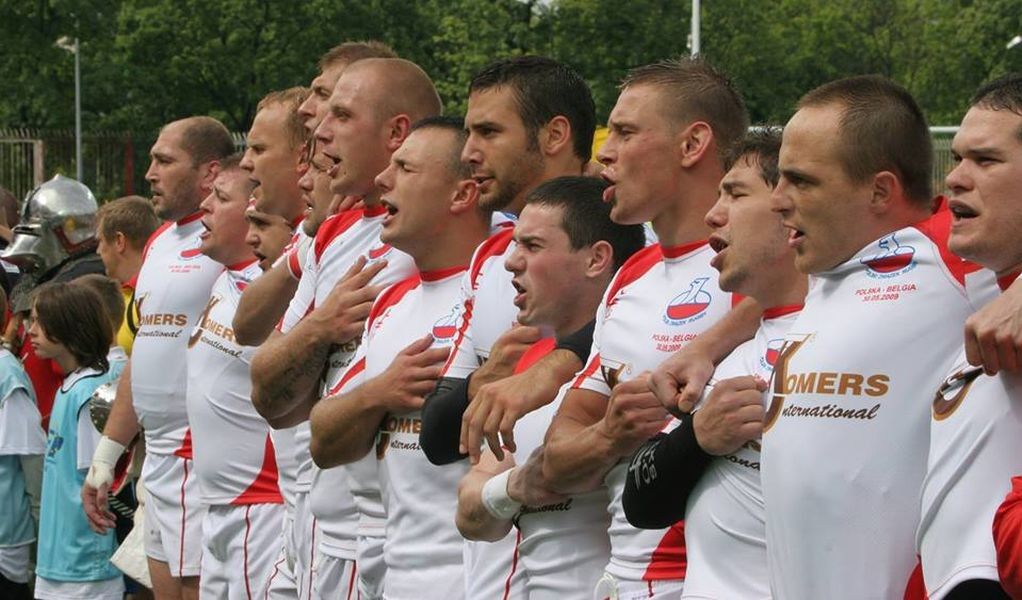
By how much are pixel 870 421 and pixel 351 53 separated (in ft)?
13.1

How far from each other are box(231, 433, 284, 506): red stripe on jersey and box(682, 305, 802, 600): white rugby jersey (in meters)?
3.94

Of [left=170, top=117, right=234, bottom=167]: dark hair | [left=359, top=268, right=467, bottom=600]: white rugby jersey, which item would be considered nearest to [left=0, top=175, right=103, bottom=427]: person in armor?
[left=170, top=117, right=234, bottom=167]: dark hair

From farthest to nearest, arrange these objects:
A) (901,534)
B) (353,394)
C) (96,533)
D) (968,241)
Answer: (96,533), (353,394), (901,534), (968,241)

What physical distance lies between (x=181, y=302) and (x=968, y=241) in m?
5.53

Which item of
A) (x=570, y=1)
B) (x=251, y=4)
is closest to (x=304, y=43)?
(x=251, y=4)

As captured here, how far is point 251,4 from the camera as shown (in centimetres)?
4659

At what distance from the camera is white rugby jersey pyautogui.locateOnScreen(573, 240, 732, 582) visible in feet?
14.6

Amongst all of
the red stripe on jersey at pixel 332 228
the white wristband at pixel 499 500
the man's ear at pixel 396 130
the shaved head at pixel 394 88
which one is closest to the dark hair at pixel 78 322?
the red stripe on jersey at pixel 332 228

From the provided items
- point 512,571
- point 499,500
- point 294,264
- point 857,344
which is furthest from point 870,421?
point 294,264

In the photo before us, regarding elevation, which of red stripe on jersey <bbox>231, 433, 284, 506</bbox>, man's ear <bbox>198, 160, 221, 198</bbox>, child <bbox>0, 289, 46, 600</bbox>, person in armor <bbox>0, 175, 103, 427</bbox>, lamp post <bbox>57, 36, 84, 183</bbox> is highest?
man's ear <bbox>198, 160, 221, 198</bbox>

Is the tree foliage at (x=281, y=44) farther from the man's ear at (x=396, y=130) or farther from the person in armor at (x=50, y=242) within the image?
the man's ear at (x=396, y=130)

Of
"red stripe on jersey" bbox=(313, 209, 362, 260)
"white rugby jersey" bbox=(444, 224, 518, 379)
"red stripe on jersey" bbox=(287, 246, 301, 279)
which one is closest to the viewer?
"white rugby jersey" bbox=(444, 224, 518, 379)

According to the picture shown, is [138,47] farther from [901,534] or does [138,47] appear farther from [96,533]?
[901,534]

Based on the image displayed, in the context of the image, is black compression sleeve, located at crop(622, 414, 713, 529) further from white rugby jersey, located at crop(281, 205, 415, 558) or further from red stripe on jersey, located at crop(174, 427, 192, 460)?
red stripe on jersey, located at crop(174, 427, 192, 460)
